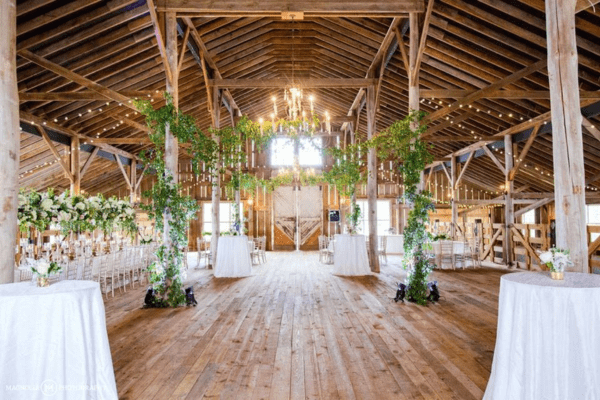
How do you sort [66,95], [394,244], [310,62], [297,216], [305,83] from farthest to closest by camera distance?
[297,216], [394,244], [310,62], [305,83], [66,95]

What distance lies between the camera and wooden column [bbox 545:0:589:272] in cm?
359

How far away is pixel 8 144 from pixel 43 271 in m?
1.26

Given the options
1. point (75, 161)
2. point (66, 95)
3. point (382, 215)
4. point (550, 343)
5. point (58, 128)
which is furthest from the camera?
point (382, 215)

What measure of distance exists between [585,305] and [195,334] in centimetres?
389

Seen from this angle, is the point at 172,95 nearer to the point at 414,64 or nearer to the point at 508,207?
the point at 414,64

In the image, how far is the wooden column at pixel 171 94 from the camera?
249 inches

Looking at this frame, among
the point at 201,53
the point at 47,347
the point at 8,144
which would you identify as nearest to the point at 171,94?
the point at 201,53

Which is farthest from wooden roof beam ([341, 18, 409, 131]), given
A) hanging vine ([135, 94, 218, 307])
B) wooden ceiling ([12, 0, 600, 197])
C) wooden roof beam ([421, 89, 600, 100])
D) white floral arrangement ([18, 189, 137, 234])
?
white floral arrangement ([18, 189, 137, 234])

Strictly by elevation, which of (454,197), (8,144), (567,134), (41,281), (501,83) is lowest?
(41,281)

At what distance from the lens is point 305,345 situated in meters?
4.34

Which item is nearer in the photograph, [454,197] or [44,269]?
[44,269]

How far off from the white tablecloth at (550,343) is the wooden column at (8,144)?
397cm

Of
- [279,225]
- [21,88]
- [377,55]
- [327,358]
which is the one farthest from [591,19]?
[279,225]

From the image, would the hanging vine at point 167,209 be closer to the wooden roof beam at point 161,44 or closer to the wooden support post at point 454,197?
the wooden roof beam at point 161,44
